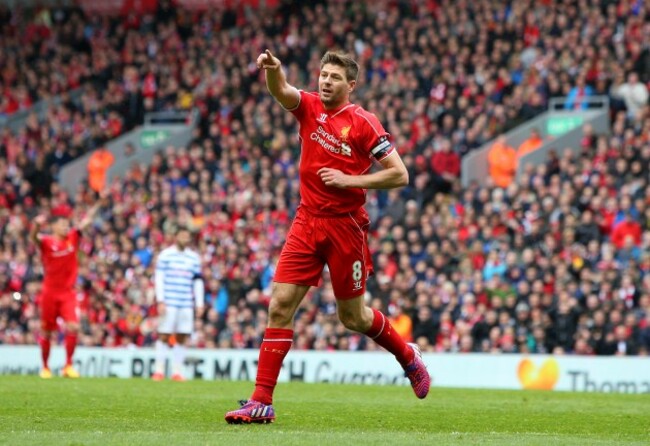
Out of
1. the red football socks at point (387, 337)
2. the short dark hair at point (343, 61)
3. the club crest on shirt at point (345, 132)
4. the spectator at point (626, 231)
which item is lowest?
the red football socks at point (387, 337)

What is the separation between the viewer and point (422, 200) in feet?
81.8

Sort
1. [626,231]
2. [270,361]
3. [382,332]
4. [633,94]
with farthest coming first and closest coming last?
1. [633,94]
2. [626,231]
3. [382,332]
4. [270,361]

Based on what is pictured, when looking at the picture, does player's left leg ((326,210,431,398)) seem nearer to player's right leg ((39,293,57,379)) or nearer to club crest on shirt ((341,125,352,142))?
club crest on shirt ((341,125,352,142))

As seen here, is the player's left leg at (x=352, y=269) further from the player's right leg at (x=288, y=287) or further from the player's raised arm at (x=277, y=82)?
the player's raised arm at (x=277, y=82)

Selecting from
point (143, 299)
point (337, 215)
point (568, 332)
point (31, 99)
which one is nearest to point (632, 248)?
point (568, 332)

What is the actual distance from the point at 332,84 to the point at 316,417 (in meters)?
2.68

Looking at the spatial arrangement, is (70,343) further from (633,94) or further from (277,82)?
(633,94)

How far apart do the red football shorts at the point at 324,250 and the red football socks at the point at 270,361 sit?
1.33ft

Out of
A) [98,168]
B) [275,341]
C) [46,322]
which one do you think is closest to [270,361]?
[275,341]

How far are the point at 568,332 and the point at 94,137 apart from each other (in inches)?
665

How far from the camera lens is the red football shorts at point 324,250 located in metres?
9.59

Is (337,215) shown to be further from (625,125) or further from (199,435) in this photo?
(625,125)

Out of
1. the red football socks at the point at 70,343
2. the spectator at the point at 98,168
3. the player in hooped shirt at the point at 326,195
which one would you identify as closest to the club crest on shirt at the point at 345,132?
the player in hooped shirt at the point at 326,195

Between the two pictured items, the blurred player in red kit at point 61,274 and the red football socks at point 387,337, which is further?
the blurred player in red kit at point 61,274
